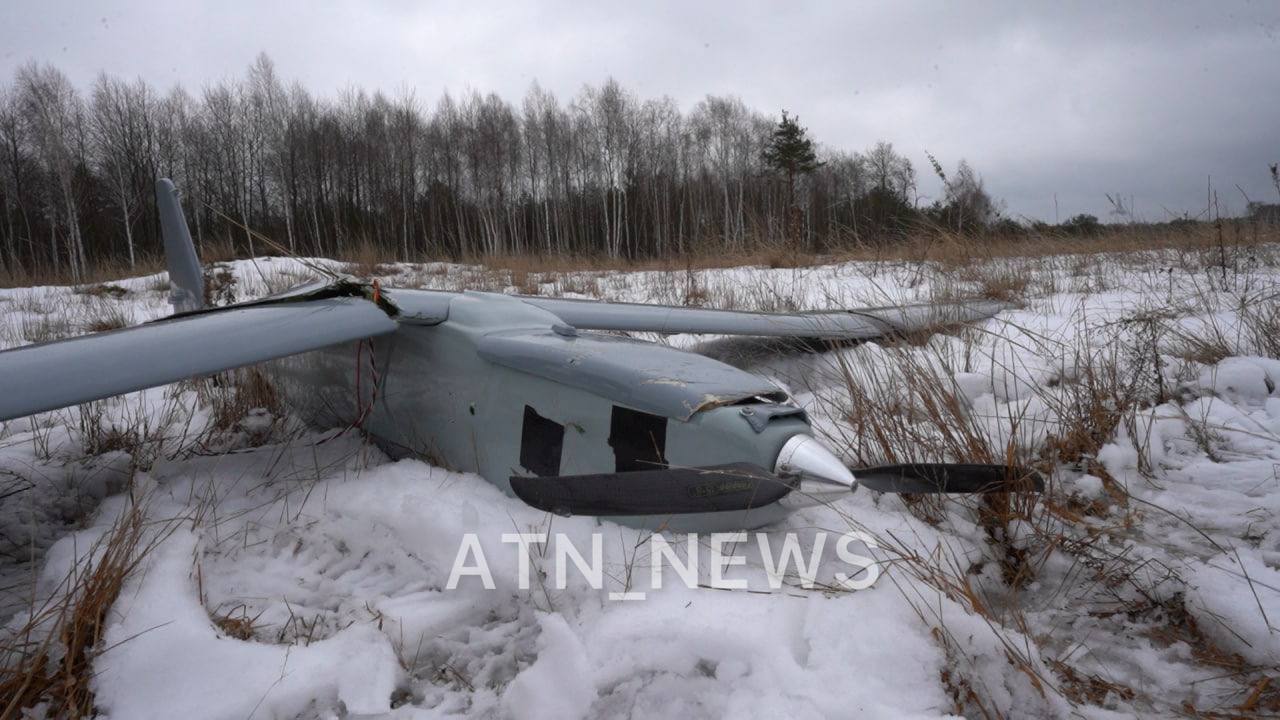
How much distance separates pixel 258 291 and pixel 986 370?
10.1 m

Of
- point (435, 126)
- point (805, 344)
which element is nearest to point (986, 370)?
point (805, 344)

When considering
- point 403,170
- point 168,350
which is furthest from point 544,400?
point 403,170

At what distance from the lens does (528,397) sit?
1857 mm

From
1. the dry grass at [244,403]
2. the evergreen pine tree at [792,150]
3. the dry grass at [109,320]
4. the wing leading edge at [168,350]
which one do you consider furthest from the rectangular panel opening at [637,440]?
the evergreen pine tree at [792,150]

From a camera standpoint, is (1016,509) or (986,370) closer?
(1016,509)

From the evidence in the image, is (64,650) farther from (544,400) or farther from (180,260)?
(180,260)

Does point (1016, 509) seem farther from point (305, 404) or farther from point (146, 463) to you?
point (146, 463)

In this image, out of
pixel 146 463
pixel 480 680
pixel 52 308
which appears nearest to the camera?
pixel 480 680

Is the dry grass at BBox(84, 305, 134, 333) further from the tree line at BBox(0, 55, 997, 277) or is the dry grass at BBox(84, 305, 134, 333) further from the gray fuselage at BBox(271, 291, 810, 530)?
the tree line at BBox(0, 55, 997, 277)

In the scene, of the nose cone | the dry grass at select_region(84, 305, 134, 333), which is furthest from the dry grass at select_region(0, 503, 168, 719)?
the dry grass at select_region(84, 305, 134, 333)

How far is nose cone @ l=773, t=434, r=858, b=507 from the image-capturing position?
1.38 meters

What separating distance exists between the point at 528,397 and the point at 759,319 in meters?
1.85

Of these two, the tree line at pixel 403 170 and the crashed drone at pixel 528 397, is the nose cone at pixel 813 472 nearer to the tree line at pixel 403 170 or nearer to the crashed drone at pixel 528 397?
the crashed drone at pixel 528 397

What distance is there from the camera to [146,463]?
2.52 m
